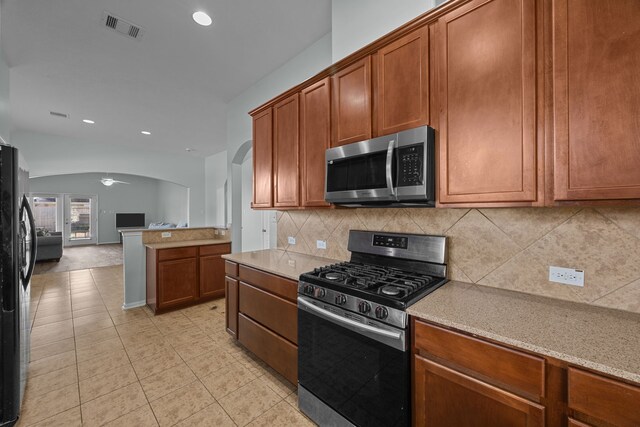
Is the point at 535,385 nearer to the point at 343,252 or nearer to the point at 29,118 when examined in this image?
the point at 343,252

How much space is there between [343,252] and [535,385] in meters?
1.57

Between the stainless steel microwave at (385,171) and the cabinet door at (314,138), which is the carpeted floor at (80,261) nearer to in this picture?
the cabinet door at (314,138)

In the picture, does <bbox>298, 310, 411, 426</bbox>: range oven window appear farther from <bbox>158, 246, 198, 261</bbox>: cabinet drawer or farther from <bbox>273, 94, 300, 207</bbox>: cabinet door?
<bbox>158, 246, 198, 261</bbox>: cabinet drawer

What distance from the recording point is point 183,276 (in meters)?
3.72

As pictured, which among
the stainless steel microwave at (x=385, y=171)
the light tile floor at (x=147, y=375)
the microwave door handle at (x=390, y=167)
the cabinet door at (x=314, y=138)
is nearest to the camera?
the stainless steel microwave at (x=385, y=171)

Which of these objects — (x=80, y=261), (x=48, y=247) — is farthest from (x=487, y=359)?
(x=48, y=247)

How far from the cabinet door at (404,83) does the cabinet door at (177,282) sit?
3.25 metres

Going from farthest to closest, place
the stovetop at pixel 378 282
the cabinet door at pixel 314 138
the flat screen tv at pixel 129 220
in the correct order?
the flat screen tv at pixel 129 220
the cabinet door at pixel 314 138
the stovetop at pixel 378 282

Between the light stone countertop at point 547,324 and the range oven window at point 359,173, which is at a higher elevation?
the range oven window at point 359,173

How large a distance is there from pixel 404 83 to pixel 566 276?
136 centimetres

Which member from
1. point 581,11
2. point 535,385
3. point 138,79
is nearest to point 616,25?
point 581,11

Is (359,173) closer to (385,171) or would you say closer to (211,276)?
(385,171)

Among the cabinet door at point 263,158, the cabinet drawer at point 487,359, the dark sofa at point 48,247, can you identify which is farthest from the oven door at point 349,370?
the dark sofa at point 48,247

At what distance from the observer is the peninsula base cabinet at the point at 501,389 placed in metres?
0.82
